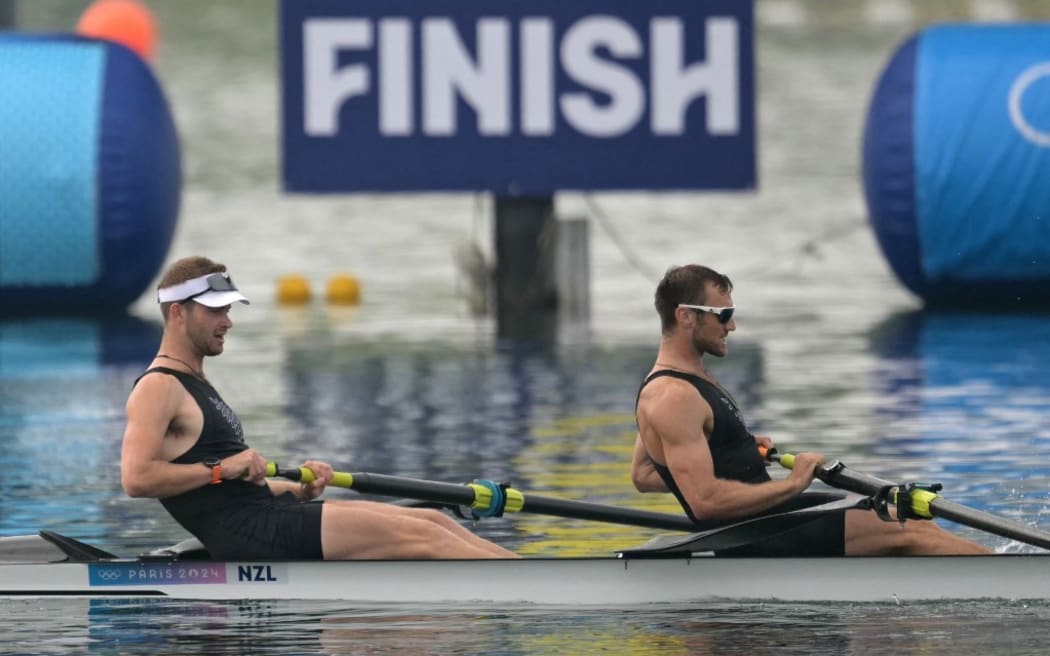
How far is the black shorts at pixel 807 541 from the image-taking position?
946 centimetres

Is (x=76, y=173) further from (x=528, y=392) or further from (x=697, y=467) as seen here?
(x=697, y=467)

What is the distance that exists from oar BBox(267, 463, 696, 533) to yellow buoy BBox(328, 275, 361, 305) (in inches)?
656

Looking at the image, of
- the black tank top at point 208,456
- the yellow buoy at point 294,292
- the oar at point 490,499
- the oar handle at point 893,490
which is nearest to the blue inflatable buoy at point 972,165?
the yellow buoy at point 294,292

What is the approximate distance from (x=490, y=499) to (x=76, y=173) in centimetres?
1375

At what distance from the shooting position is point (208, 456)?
30.6 feet

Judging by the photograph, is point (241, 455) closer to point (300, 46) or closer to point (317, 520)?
point (317, 520)

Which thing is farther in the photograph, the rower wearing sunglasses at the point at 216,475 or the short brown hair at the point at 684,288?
the short brown hair at the point at 684,288

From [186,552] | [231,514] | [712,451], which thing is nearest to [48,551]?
[186,552]

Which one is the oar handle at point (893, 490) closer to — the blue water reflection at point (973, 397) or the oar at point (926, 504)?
the oar at point (926, 504)

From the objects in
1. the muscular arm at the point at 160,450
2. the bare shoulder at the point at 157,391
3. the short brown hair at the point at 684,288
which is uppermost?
the short brown hair at the point at 684,288

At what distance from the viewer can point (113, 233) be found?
75.9 feet

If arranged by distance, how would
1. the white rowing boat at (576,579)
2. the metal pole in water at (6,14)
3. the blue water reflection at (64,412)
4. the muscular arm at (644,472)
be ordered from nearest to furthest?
the white rowing boat at (576,579) < the muscular arm at (644,472) < the blue water reflection at (64,412) < the metal pole in water at (6,14)

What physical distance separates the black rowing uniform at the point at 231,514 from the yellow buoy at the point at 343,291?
17318 mm

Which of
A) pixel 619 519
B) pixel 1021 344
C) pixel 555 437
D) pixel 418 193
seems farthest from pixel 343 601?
pixel 418 193
